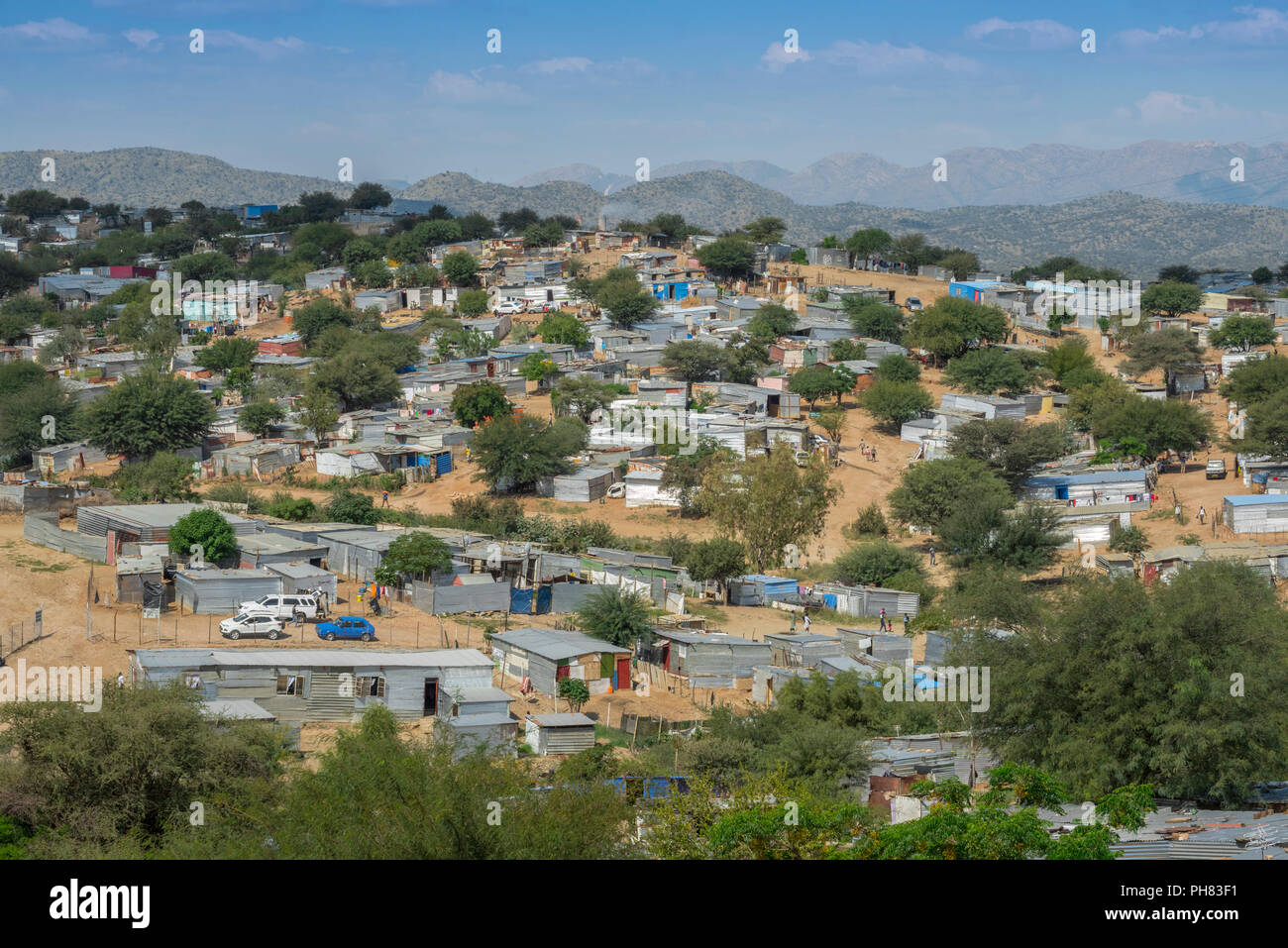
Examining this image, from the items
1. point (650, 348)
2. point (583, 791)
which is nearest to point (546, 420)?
point (650, 348)

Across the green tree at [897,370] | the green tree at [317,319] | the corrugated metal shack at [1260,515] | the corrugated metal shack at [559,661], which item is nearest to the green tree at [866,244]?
the green tree at [897,370]

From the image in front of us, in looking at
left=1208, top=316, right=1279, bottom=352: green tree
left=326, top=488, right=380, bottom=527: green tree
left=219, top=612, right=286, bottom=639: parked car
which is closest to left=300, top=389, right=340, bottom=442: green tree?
left=326, top=488, right=380, bottom=527: green tree

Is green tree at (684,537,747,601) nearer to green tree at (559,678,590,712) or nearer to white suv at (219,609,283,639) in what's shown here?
green tree at (559,678,590,712)

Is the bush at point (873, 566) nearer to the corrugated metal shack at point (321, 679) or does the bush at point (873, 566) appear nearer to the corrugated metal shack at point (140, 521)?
the corrugated metal shack at point (321, 679)

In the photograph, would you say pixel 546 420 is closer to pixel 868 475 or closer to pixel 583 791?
pixel 868 475

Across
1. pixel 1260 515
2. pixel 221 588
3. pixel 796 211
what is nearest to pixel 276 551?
pixel 221 588

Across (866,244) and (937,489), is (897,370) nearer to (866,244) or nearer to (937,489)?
(937,489)
